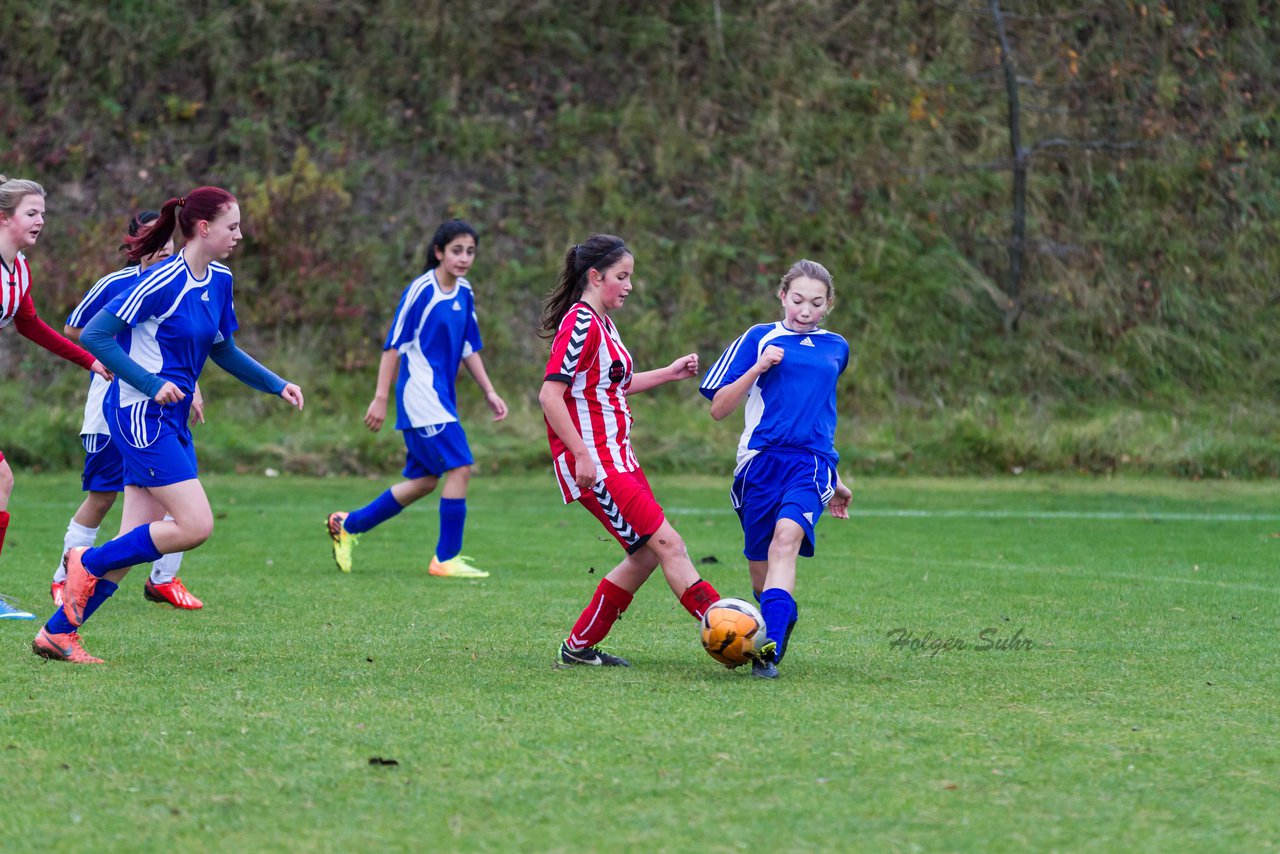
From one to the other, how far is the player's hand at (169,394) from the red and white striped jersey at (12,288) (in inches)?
54.4

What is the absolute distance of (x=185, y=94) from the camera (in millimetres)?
18922

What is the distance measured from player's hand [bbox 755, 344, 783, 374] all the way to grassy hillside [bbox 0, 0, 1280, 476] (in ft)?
33.6

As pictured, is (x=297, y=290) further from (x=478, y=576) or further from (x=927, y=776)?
(x=927, y=776)

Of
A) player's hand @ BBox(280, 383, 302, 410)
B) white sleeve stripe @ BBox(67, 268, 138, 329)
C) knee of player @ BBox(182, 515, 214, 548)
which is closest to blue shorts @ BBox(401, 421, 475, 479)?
Result: white sleeve stripe @ BBox(67, 268, 138, 329)

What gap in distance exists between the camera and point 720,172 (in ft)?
60.4

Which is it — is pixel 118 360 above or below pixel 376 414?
above

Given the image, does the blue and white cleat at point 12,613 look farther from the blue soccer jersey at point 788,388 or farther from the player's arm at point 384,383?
the blue soccer jersey at point 788,388

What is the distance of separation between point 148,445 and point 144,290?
0.59 meters

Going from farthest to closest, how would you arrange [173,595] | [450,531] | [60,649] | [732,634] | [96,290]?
[450,531]
[96,290]
[173,595]
[60,649]
[732,634]

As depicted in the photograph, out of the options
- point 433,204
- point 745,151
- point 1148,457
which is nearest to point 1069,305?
point 1148,457

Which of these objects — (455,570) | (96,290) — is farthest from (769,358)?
(96,290)

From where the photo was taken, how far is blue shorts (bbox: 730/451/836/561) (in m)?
5.54

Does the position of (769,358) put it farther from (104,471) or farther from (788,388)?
(104,471)

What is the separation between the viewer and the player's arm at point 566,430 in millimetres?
5180
